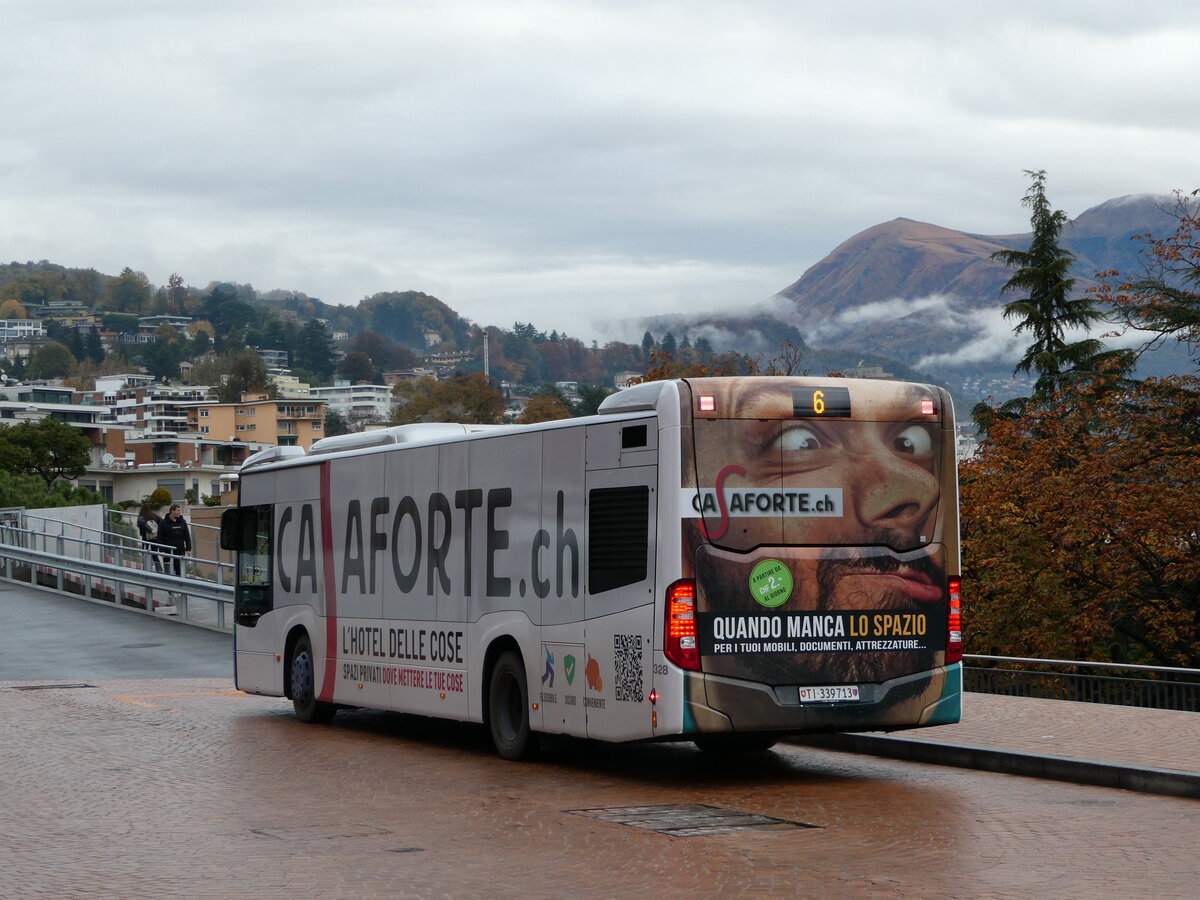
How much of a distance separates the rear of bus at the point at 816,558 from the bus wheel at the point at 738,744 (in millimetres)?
1353

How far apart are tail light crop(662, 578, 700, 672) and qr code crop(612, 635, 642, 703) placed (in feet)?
1.23

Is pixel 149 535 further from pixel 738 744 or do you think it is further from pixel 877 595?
pixel 877 595

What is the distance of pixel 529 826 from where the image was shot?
10.5 meters

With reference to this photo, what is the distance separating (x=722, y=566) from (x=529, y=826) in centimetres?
256

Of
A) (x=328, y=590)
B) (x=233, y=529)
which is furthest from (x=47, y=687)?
(x=328, y=590)

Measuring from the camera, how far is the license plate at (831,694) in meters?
12.2

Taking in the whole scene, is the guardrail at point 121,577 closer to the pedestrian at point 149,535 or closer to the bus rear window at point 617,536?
the pedestrian at point 149,535

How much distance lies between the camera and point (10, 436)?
11838cm

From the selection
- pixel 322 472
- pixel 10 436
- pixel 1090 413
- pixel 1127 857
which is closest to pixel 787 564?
pixel 1127 857

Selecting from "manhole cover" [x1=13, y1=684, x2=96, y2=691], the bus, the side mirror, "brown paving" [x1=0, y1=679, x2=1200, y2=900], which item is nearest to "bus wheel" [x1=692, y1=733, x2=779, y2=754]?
the bus

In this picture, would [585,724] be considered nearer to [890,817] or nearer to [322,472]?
[890,817]

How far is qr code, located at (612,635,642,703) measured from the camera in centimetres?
1223

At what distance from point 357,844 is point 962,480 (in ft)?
102

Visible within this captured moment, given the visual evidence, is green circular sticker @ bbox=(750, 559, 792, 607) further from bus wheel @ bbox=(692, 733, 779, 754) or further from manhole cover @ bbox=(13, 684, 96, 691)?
manhole cover @ bbox=(13, 684, 96, 691)
